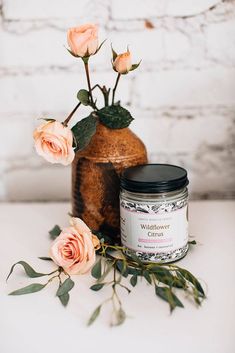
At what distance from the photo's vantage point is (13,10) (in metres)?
0.91

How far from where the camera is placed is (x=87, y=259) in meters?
0.64

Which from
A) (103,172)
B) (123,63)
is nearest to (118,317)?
(103,172)

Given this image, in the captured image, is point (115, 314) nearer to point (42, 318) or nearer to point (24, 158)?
point (42, 318)

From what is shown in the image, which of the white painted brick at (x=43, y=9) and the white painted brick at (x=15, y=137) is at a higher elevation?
the white painted brick at (x=43, y=9)

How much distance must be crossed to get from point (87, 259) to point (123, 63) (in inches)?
11.4

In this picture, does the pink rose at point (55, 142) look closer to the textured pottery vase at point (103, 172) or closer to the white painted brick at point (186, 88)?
the textured pottery vase at point (103, 172)

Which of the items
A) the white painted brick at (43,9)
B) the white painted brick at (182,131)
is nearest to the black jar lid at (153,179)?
the white painted brick at (182,131)

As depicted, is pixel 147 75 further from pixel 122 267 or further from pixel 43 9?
pixel 122 267

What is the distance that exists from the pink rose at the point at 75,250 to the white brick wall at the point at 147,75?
1.21ft

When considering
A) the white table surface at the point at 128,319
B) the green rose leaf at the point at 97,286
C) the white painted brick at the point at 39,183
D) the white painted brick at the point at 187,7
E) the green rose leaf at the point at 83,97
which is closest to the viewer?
the white table surface at the point at 128,319

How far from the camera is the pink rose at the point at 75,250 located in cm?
64

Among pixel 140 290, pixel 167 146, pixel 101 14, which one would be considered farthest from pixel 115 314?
pixel 101 14

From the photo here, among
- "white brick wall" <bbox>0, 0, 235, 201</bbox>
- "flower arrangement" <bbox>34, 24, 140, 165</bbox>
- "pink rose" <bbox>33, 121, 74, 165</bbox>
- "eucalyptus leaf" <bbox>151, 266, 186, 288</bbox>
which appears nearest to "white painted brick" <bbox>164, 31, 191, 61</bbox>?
"white brick wall" <bbox>0, 0, 235, 201</bbox>

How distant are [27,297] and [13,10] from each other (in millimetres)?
556
